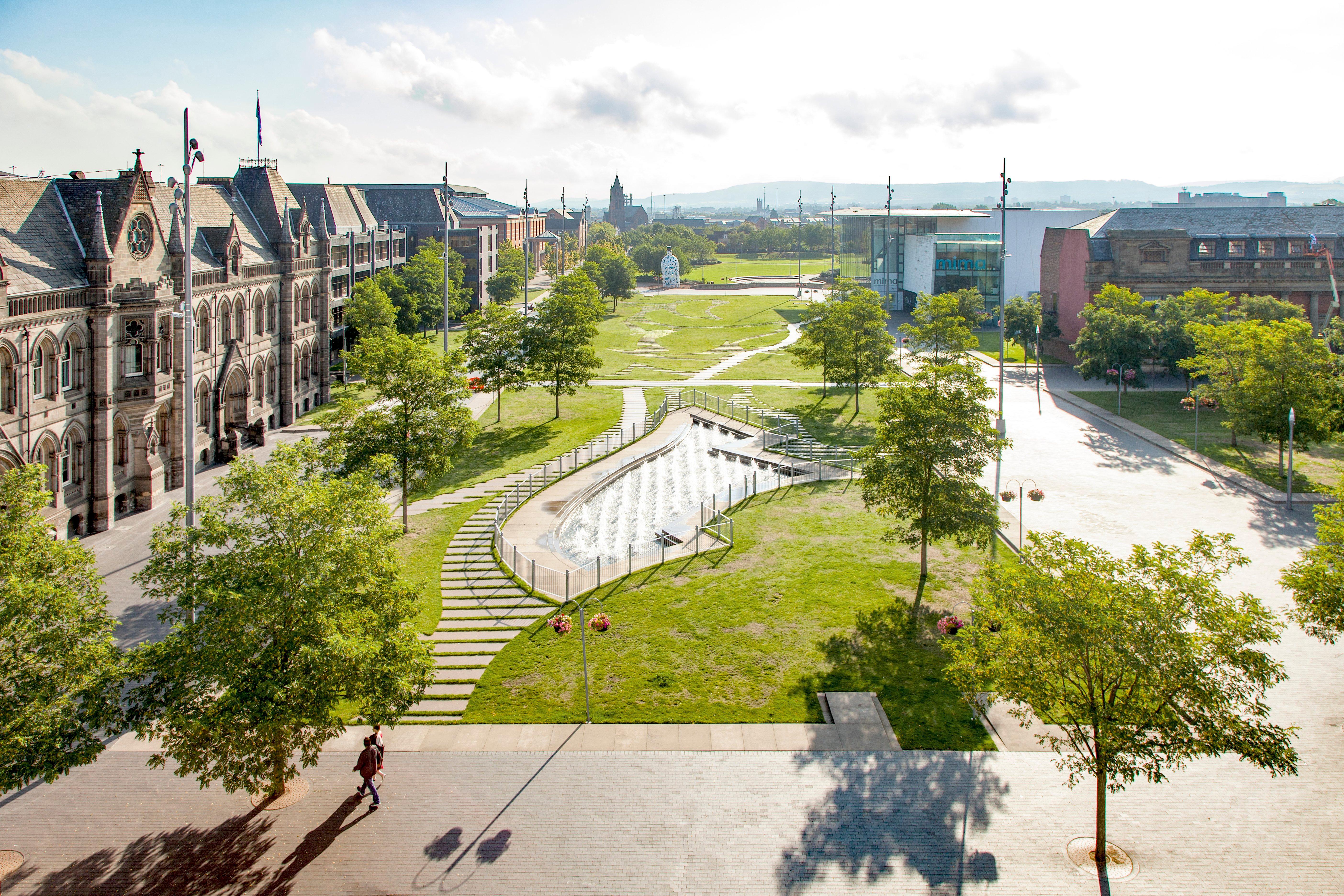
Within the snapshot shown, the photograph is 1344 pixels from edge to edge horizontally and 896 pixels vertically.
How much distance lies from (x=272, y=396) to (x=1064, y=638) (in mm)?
50027

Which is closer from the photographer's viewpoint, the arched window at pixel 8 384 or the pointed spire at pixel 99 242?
the arched window at pixel 8 384

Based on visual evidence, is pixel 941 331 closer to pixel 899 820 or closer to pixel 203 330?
pixel 899 820

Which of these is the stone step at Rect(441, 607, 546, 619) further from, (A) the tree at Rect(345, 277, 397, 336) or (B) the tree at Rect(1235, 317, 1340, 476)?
(A) the tree at Rect(345, 277, 397, 336)

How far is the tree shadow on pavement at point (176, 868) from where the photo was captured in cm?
1677

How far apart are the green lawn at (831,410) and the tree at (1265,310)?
25.1 meters

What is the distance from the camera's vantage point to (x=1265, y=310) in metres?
59.9

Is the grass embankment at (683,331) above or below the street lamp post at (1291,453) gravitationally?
above

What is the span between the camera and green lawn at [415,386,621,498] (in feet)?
148

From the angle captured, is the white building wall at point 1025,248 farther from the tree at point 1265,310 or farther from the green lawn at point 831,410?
the green lawn at point 831,410

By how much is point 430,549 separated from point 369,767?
15850 millimetres

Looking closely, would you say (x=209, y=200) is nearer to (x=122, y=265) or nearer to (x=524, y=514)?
(x=122, y=265)

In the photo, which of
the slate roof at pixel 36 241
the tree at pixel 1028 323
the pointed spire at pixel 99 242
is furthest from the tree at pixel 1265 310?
the slate roof at pixel 36 241

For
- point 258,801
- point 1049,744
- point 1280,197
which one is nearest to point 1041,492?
point 1049,744

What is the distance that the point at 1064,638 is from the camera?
16.8 metres
